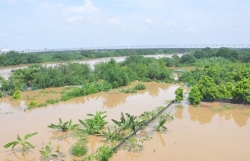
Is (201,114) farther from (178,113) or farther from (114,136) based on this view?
(114,136)

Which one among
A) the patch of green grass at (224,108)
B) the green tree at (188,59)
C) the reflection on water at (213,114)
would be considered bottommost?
the reflection on water at (213,114)

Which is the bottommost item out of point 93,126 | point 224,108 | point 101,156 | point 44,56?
point 224,108

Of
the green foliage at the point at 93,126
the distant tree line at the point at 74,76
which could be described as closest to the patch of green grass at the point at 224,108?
the green foliage at the point at 93,126

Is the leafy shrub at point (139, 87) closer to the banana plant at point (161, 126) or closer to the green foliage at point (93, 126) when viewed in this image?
the banana plant at point (161, 126)

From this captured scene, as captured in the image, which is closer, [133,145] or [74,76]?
[133,145]

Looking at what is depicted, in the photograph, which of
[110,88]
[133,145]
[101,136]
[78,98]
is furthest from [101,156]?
[110,88]

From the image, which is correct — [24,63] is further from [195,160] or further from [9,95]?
[195,160]
